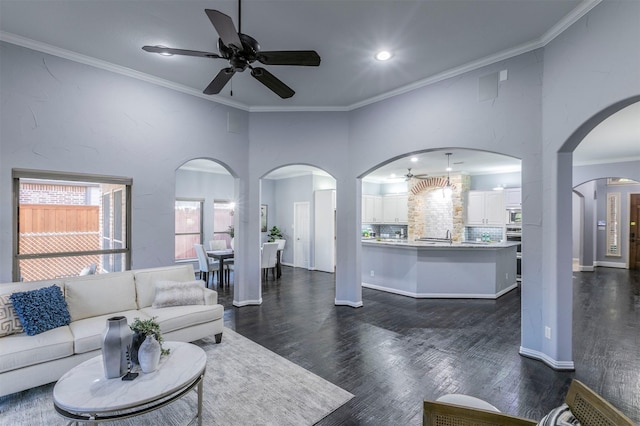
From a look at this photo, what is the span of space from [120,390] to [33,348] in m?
1.24

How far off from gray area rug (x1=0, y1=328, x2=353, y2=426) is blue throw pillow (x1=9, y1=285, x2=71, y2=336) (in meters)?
0.55

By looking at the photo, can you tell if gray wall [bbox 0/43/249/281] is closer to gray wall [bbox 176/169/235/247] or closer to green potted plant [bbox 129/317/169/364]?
green potted plant [bbox 129/317/169/364]

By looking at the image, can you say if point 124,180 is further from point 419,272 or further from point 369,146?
point 419,272

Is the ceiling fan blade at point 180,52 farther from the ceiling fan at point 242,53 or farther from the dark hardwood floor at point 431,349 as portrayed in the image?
the dark hardwood floor at point 431,349

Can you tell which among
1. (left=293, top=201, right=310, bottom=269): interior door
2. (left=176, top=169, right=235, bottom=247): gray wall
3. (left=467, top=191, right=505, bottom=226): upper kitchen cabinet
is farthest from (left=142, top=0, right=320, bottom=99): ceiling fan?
(left=467, top=191, right=505, bottom=226): upper kitchen cabinet

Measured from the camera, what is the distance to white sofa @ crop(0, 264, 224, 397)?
250cm

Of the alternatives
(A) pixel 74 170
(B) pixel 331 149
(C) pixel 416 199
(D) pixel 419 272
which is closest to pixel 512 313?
(D) pixel 419 272

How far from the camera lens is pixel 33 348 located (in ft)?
8.31

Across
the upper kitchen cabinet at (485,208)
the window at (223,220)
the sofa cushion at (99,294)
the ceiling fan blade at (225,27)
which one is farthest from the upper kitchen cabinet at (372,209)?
the ceiling fan blade at (225,27)

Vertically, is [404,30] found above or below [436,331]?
above

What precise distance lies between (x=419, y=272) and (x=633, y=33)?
4.37 meters

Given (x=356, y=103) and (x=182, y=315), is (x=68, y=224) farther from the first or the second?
(x=356, y=103)

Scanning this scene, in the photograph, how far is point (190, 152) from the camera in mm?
4711

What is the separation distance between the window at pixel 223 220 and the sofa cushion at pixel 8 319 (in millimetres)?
6217
